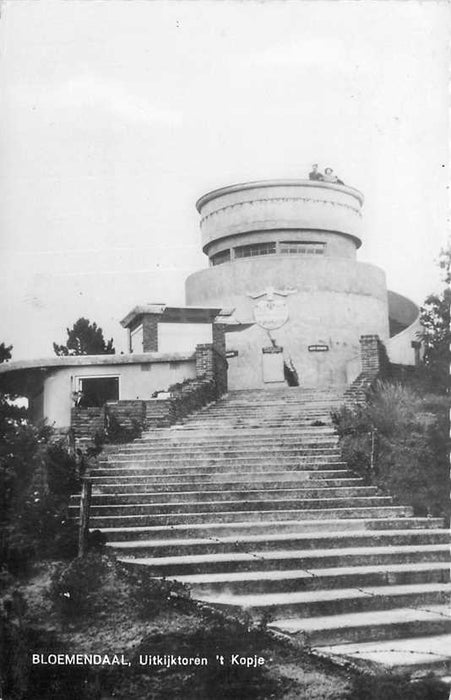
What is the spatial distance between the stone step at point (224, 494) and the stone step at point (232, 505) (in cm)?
5

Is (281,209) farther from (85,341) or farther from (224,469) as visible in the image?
(224,469)

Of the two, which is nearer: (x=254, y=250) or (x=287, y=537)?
(x=287, y=537)

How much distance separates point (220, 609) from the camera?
24.8 feet

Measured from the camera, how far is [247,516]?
10508 millimetres

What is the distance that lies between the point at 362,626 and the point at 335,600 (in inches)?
20.3

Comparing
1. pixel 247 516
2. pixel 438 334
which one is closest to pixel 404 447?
pixel 247 516

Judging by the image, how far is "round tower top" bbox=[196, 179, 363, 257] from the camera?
25516mm

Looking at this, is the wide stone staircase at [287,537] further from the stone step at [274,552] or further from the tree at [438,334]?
the tree at [438,334]

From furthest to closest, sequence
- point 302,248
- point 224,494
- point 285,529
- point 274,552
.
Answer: point 302,248 < point 224,494 < point 285,529 < point 274,552

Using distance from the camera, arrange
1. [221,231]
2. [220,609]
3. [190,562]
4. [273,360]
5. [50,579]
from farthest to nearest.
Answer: [221,231] < [273,360] < [190,562] < [50,579] < [220,609]

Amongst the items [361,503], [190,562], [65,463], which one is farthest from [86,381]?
[190,562]

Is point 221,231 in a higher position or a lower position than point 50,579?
higher

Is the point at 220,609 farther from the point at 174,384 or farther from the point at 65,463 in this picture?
the point at 174,384

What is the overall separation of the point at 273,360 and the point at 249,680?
17083 millimetres
